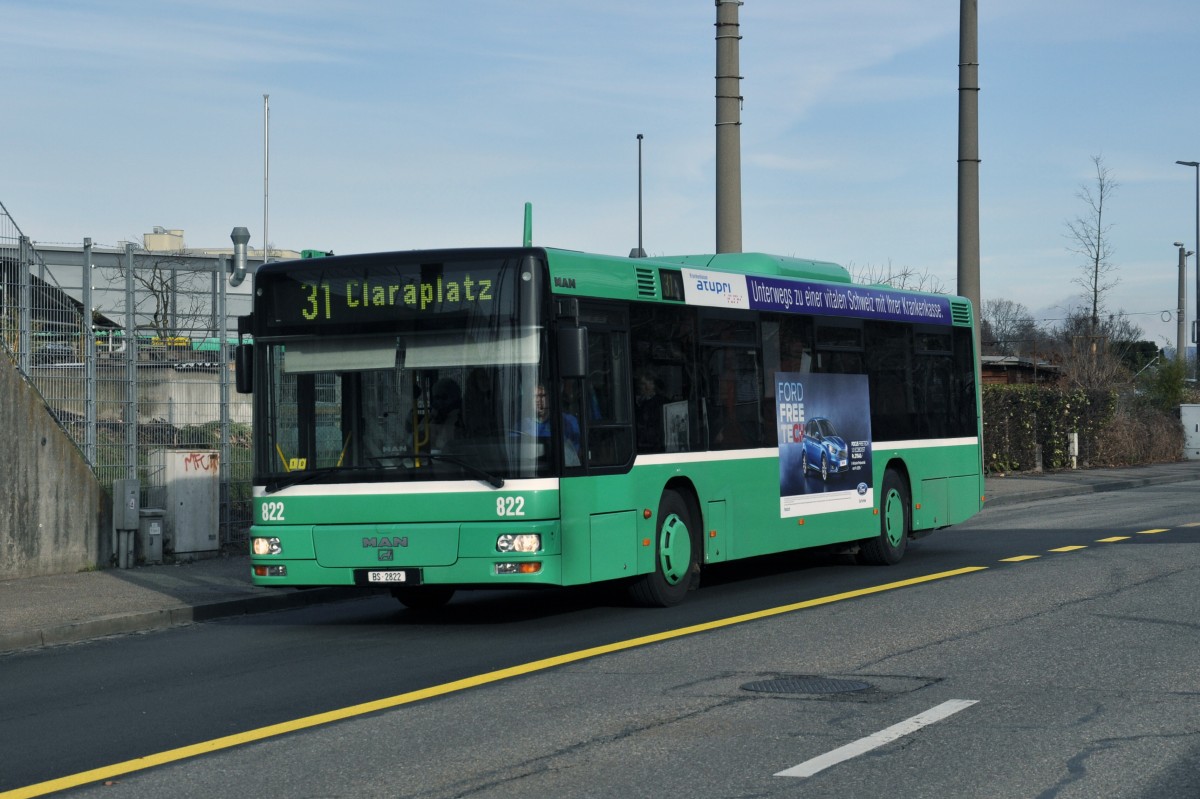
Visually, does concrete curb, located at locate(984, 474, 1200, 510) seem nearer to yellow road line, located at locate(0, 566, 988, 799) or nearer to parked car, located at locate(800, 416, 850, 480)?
parked car, located at locate(800, 416, 850, 480)

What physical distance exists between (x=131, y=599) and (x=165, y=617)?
1.04 meters

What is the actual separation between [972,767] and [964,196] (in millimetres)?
18513

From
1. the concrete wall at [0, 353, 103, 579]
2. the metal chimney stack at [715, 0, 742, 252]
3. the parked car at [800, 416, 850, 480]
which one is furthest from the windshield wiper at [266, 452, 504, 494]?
the metal chimney stack at [715, 0, 742, 252]

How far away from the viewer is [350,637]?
467 inches

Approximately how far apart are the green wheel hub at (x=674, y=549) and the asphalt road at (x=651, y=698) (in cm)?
30

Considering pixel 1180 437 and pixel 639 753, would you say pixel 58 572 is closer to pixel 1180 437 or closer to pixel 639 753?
pixel 639 753

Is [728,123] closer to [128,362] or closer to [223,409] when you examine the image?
[223,409]

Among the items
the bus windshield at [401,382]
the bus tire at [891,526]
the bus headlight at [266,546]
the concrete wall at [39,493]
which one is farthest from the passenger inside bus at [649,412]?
the concrete wall at [39,493]

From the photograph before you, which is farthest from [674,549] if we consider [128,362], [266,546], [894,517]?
[128,362]

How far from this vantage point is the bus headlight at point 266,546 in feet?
39.7

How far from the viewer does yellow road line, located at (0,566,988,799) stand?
22.9 ft

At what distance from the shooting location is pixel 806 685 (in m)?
8.96

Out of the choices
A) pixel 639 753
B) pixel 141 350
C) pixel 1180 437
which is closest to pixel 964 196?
pixel 141 350

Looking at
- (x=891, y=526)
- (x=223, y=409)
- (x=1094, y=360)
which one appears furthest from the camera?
(x=1094, y=360)
